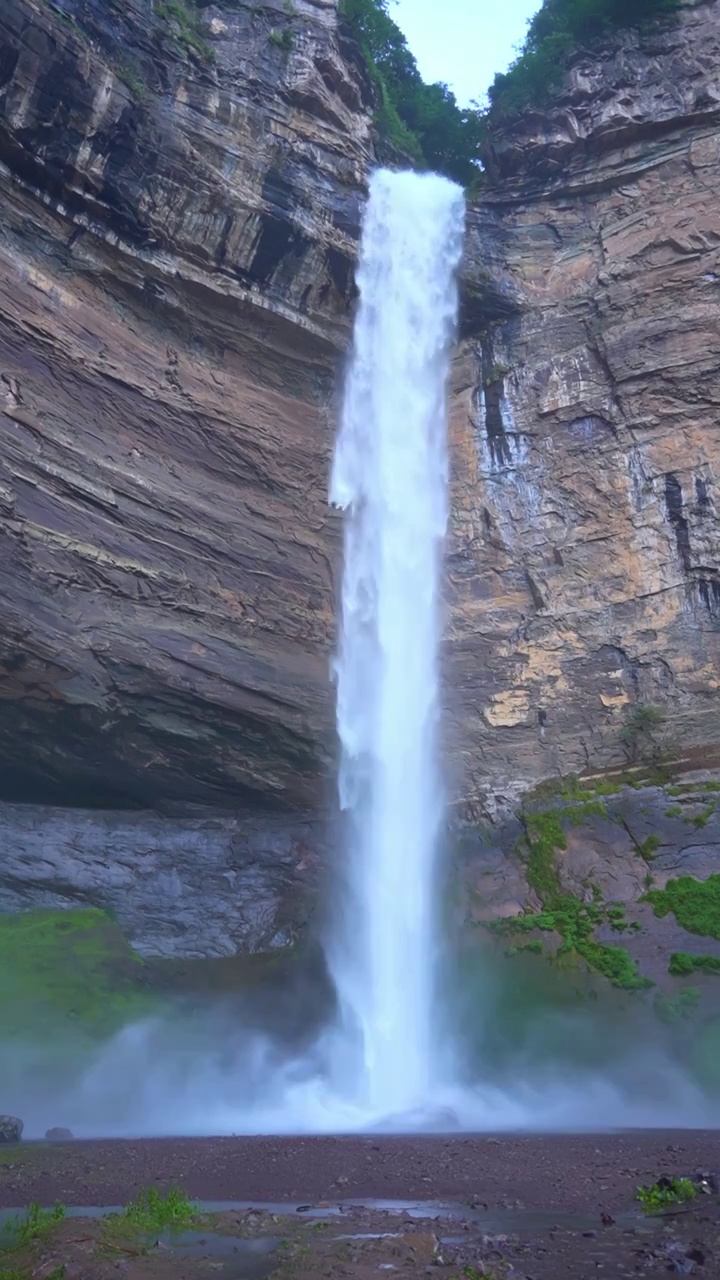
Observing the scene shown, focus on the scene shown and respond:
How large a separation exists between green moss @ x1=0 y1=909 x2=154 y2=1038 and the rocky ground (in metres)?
5.03

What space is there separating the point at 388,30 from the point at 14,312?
56.0 ft

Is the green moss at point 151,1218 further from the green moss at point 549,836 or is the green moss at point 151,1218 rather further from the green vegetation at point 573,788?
the green vegetation at point 573,788

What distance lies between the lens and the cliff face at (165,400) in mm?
16250

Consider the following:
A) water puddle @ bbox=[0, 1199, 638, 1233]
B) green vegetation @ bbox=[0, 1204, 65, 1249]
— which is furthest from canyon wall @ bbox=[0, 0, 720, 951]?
green vegetation @ bbox=[0, 1204, 65, 1249]

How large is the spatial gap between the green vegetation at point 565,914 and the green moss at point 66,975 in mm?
6900

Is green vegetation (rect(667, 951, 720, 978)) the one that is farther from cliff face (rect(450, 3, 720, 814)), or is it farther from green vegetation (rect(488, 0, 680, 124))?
green vegetation (rect(488, 0, 680, 124))

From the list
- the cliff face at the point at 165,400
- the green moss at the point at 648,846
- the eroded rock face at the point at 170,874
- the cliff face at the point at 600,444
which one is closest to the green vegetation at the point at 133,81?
the cliff face at the point at 165,400

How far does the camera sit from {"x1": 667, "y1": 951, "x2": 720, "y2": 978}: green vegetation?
15792 millimetres

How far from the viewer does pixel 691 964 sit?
15883 mm

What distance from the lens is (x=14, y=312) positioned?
16031 millimetres

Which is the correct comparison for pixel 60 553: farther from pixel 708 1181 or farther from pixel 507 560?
pixel 708 1181

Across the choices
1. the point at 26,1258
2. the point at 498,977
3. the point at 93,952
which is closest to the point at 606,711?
the point at 498,977

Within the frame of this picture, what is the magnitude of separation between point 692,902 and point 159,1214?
1201 centimetres

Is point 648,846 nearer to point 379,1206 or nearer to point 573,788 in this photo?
point 573,788
